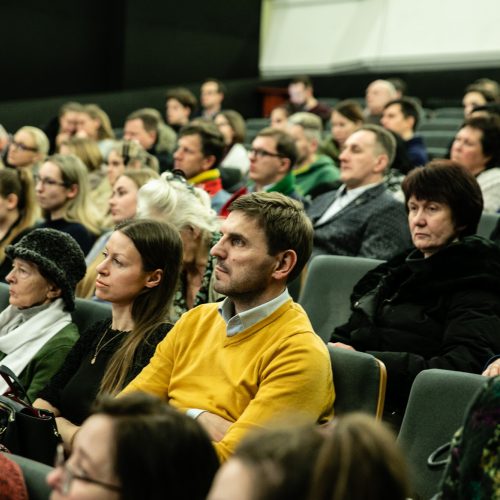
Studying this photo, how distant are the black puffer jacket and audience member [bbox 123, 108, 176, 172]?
3474 millimetres

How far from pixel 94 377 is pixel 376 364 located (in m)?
0.80

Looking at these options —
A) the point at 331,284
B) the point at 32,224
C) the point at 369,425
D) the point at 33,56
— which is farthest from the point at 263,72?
the point at 369,425

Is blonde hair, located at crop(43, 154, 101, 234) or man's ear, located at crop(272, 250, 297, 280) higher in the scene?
man's ear, located at crop(272, 250, 297, 280)

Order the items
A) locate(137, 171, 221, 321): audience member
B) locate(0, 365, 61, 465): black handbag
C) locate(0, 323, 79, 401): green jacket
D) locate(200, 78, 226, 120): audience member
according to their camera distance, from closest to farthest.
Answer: locate(0, 365, 61, 465): black handbag, locate(0, 323, 79, 401): green jacket, locate(137, 171, 221, 321): audience member, locate(200, 78, 226, 120): audience member

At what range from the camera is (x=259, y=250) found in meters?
2.16

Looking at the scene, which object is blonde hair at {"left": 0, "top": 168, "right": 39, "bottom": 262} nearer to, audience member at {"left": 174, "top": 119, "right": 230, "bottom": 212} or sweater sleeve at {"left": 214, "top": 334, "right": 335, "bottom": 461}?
audience member at {"left": 174, "top": 119, "right": 230, "bottom": 212}

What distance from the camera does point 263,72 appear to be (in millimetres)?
9953

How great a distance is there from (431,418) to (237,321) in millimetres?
483

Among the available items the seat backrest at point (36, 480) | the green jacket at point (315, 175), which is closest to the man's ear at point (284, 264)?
the seat backrest at point (36, 480)

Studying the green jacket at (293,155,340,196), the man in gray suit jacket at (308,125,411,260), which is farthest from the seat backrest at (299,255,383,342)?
the green jacket at (293,155,340,196)

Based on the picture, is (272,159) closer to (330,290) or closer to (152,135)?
(330,290)

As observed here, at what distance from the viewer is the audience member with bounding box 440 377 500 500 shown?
1.45 meters

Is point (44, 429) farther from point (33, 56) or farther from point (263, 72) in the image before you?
point (263, 72)

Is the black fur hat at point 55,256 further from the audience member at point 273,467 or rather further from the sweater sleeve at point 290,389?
the audience member at point 273,467
